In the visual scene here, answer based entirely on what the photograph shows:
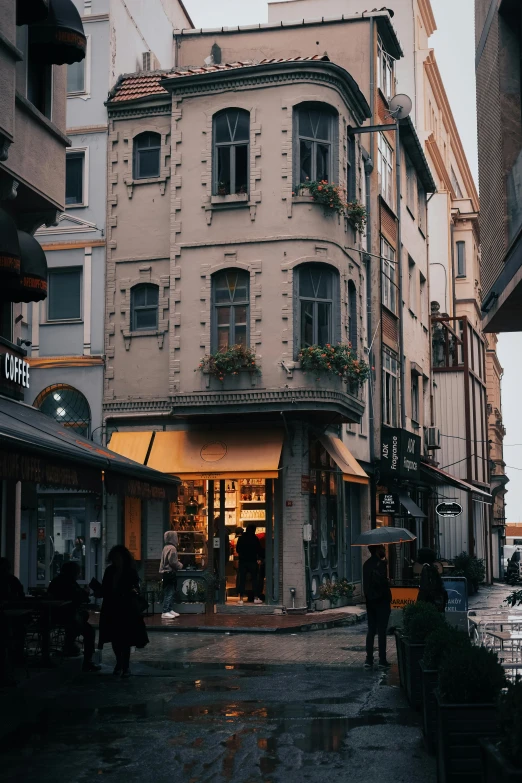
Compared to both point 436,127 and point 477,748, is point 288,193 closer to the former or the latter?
point 477,748

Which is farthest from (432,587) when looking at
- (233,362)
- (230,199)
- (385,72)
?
(385,72)

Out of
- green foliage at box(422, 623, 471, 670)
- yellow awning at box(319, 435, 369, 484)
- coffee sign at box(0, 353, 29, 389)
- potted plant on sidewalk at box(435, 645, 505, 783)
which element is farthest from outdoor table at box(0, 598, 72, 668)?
yellow awning at box(319, 435, 369, 484)

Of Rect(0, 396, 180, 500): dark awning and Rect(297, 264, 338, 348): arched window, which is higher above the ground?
Rect(297, 264, 338, 348): arched window

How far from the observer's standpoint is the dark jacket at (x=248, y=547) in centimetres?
2544

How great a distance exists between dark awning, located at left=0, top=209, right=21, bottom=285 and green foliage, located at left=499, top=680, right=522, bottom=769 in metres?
10.8

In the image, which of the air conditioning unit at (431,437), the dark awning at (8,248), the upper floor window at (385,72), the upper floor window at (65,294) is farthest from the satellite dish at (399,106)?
the dark awning at (8,248)

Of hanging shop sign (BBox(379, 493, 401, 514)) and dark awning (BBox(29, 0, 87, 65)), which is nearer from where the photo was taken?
dark awning (BBox(29, 0, 87, 65))

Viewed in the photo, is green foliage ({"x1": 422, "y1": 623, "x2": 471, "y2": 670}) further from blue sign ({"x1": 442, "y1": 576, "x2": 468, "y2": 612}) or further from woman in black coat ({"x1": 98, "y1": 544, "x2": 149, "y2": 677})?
blue sign ({"x1": 442, "y1": 576, "x2": 468, "y2": 612})

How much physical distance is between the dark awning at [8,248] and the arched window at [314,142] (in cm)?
1240

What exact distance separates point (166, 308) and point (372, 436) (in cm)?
842

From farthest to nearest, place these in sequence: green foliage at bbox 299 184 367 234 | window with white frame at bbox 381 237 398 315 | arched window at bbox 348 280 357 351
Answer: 1. window with white frame at bbox 381 237 398 315
2. arched window at bbox 348 280 357 351
3. green foliage at bbox 299 184 367 234

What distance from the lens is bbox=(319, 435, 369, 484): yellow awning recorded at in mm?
26453

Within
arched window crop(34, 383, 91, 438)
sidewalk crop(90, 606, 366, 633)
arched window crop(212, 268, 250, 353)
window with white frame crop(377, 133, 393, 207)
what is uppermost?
window with white frame crop(377, 133, 393, 207)

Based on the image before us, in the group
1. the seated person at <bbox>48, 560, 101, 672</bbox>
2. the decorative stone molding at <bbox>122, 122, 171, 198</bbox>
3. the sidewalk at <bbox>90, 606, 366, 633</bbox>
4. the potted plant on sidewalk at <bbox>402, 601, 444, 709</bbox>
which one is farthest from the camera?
the decorative stone molding at <bbox>122, 122, 171, 198</bbox>
